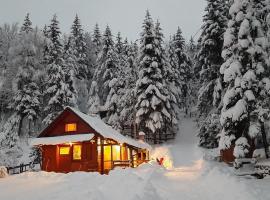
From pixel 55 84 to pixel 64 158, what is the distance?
16510 millimetres

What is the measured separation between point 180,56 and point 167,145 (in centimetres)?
2450

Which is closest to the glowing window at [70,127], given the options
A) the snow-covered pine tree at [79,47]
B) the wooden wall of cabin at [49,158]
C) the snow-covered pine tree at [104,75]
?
the wooden wall of cabin at [49,158]

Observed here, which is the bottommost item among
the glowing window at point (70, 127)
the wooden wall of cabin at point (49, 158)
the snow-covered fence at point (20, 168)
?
the snow-covered fence at point (20, 168)

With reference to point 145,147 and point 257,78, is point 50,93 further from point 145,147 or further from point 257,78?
point 257,78

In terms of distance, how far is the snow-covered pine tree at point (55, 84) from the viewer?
143 ft

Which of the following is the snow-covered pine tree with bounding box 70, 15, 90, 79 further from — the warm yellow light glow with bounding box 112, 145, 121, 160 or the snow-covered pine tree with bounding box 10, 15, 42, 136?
the warm yellow light glow with bounding box 112, 145, 121, 160

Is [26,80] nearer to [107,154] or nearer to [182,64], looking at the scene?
[107,154]

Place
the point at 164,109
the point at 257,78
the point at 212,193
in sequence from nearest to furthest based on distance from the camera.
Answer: the point at 212,193 < the point at 257,78 < the point at 164,109

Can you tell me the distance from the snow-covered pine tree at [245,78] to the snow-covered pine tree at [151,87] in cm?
1911

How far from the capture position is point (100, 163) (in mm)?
29984

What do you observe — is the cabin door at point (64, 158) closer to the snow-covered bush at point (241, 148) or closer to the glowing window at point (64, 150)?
the glowing window at point (64, 150)

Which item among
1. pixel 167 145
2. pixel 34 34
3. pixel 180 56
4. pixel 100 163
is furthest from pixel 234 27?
pixel 180 56

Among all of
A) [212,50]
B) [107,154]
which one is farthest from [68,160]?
[212,50]

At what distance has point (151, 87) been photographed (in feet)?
137
